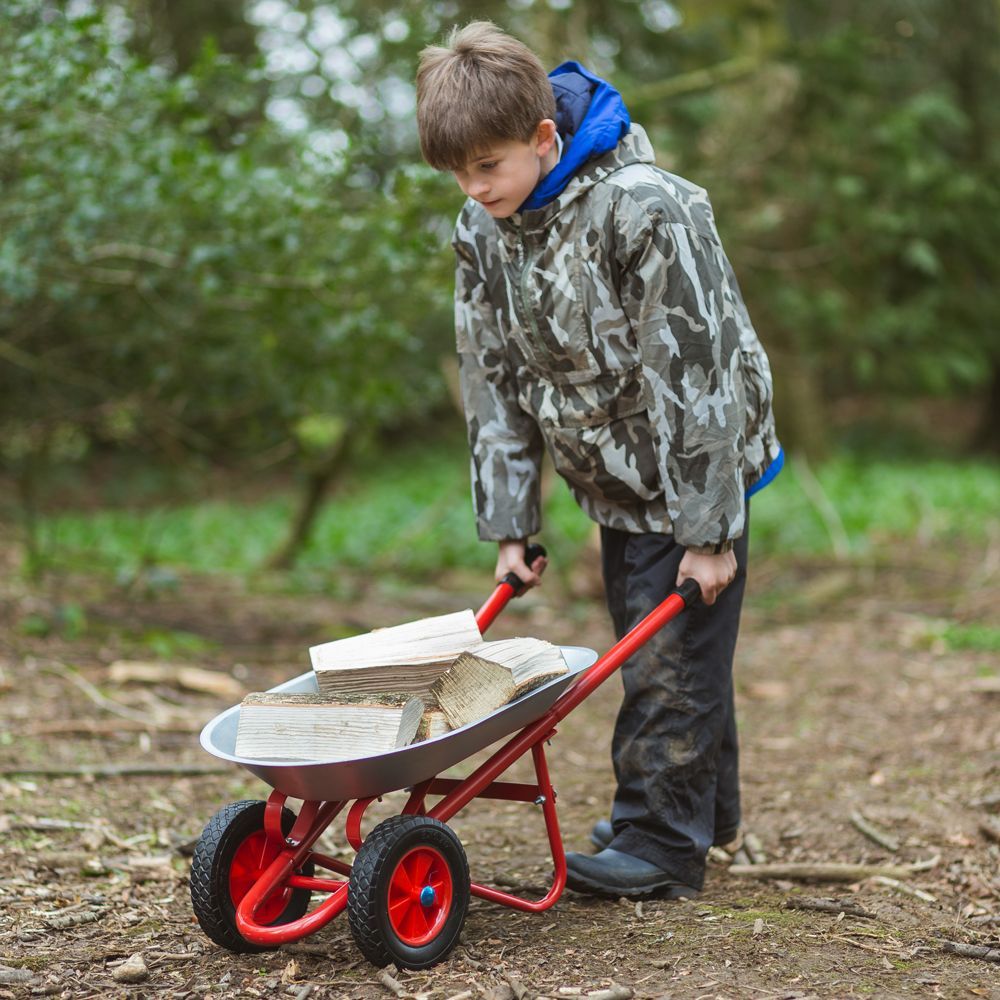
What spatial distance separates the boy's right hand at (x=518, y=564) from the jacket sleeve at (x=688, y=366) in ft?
1.52

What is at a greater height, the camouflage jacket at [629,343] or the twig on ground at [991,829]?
the camouflage jacket at [629,343]

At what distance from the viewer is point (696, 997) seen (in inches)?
91.1

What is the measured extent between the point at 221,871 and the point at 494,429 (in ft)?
4.15

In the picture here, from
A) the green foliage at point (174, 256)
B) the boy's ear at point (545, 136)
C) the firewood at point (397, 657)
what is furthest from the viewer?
the green foliage at point (174, 256)

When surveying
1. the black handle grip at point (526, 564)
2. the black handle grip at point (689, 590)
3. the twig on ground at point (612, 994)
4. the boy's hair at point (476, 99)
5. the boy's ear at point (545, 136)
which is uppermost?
the boy's hair at point (476, 99)

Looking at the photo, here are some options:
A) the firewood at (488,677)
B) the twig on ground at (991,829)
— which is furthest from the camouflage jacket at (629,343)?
the twig on ground at (991,829)

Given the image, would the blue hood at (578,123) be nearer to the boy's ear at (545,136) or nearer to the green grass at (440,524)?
the boy's ear at (545,136)

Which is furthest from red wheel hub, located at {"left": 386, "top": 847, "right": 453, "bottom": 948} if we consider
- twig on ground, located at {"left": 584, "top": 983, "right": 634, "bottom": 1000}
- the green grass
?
the green grass

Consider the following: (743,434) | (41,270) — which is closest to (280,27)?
(41,270)

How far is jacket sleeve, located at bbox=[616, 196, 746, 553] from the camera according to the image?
2.72 metres

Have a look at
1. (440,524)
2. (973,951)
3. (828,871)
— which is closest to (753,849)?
(828,871)

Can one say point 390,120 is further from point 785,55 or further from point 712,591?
point 712,591

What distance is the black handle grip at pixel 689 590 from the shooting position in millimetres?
2791

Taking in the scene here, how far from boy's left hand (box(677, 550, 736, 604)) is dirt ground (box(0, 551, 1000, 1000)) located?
751 millimetres
